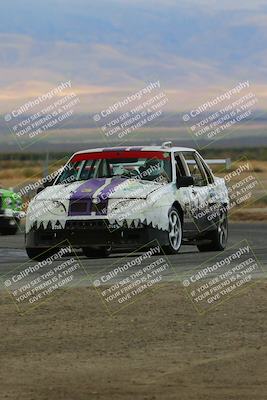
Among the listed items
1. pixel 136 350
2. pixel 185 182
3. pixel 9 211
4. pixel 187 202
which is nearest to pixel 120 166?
pixel 185 182

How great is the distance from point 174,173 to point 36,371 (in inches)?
379

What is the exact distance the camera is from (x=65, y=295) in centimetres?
1357

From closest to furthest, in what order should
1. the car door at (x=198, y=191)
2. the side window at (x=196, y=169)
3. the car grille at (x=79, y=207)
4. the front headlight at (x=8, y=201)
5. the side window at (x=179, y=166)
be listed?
the car grille at (x=79, y=207) → the car door at (x=198, y=191) → the side window at (x=179, y=166) → the side window at (x=196, y=169) → the front headlight at (x=8, y=201)

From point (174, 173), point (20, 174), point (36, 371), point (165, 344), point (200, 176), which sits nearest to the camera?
point (36, 371)

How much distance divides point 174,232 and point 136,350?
8.02 metres

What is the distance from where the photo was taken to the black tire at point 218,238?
19902mm

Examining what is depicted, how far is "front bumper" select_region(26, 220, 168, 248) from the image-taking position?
17719mm

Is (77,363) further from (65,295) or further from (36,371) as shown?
(65,295)

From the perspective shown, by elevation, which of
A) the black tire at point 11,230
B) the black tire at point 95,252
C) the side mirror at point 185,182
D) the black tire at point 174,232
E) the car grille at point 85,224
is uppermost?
the car grille at point 85,224

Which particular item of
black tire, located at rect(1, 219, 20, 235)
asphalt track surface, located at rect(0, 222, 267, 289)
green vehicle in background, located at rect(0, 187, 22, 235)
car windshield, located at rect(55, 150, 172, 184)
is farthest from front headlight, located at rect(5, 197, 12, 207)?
car windshield, located at rect(55, 150, 172, 184)

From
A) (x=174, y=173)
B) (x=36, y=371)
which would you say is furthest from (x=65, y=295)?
(x=174, y=173)

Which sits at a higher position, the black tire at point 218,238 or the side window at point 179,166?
the side window at point 179,166

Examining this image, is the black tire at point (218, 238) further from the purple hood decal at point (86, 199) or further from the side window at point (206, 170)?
the purple hood decal at point (86, 199)

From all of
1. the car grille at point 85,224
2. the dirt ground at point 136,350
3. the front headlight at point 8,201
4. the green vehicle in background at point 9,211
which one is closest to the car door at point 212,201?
the car grille at point 85,224
